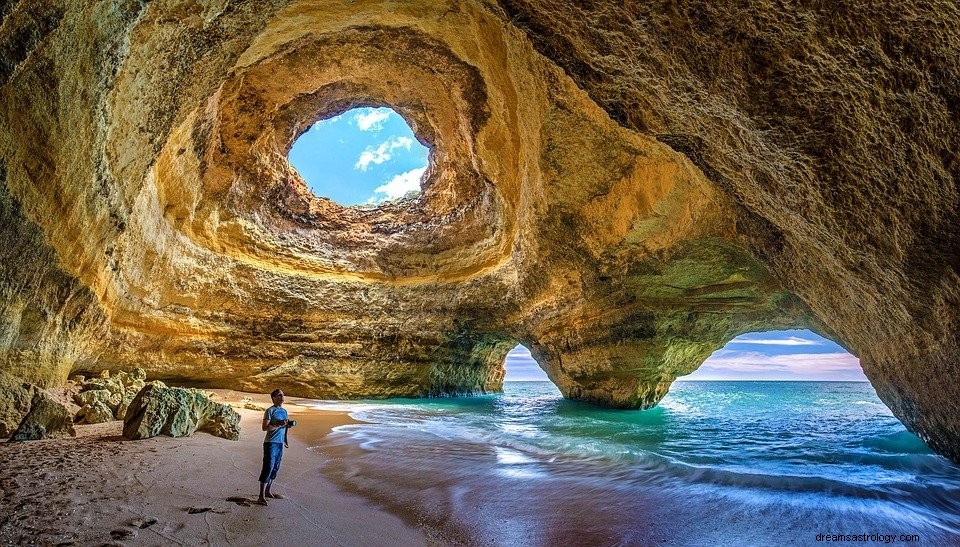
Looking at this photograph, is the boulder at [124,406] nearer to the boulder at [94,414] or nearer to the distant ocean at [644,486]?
the boulder at [94,414]

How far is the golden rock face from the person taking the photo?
3484 mm

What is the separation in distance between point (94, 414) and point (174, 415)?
65.4 inches

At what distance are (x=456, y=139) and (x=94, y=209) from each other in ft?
25.5

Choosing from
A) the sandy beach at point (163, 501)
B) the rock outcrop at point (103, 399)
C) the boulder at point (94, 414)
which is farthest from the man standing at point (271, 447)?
the boulder at point (94, 414)

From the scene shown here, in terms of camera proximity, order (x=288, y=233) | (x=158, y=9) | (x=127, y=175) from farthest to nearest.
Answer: (x=288, y=233) < (x=127, y=175) < (x=158, y=9)

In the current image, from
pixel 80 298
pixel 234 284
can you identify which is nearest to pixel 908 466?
pixel 80 298

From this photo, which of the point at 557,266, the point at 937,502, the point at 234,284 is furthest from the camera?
the point at 234,284

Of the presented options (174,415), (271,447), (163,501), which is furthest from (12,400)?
(271,447)

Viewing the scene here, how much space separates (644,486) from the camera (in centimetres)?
431

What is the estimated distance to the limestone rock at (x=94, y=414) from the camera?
584 cm

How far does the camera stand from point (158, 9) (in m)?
4.44

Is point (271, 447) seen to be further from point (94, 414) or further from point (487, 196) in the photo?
point (487, 196)

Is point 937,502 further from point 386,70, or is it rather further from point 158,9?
point 386,70

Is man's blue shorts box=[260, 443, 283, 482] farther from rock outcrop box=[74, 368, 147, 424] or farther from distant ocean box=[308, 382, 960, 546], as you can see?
rock outcrop box=[74, 368, 147, 424]
